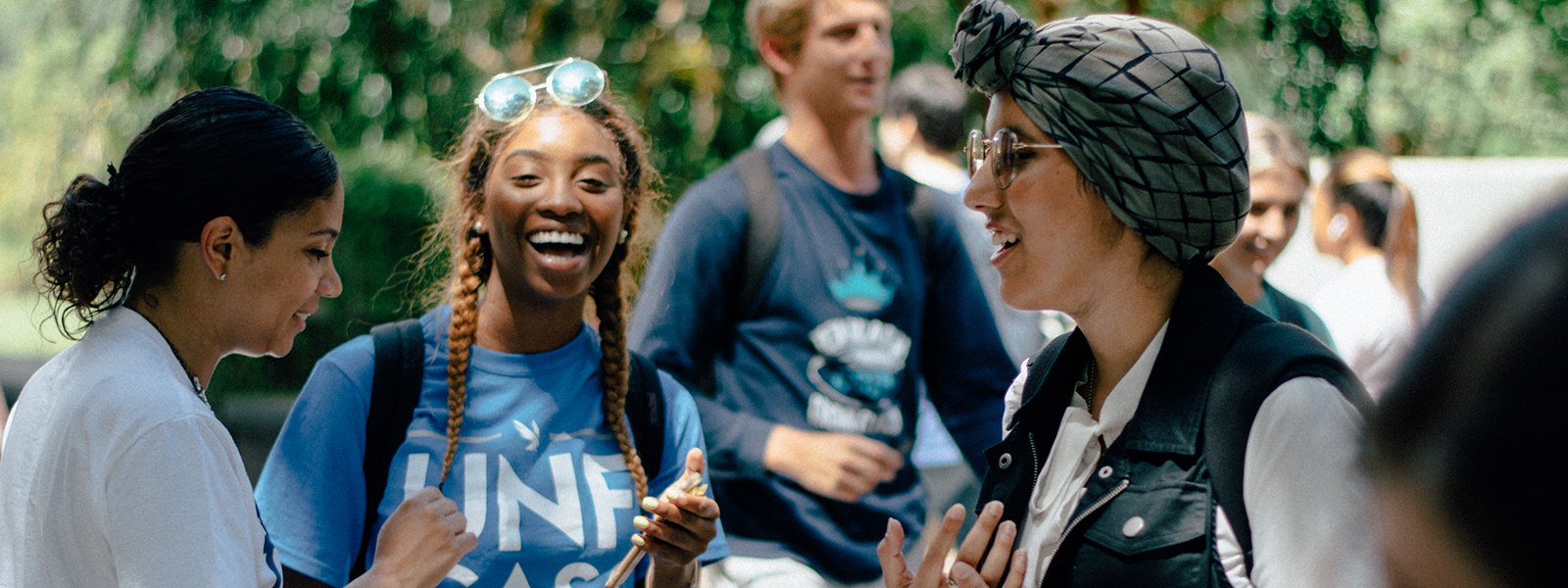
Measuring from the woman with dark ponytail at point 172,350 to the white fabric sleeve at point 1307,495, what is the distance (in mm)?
1160

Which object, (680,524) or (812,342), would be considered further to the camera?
(812,342)

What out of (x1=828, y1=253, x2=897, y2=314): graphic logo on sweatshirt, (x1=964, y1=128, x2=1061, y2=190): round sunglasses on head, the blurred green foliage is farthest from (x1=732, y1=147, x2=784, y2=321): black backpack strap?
the blurred green foliage

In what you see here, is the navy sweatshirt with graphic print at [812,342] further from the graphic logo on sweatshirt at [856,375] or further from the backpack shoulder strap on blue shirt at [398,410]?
the backpack shoulder strap on blue shirt at [398,410]

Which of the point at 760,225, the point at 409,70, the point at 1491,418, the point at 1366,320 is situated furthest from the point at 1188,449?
the point at 409,70

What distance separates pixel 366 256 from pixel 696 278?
254 inches

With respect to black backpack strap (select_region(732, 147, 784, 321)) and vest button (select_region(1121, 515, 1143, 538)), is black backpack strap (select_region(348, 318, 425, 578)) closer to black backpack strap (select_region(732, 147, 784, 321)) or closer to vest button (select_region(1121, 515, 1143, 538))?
black backpack strap (select_region(732, 147, 784, 321))

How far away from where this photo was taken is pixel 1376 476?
0.59 meters

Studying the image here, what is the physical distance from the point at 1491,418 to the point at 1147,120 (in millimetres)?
1210

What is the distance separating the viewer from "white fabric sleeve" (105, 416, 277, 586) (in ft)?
4.95

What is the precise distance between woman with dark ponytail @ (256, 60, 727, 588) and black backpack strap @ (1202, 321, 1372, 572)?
841mm

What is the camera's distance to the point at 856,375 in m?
3.17

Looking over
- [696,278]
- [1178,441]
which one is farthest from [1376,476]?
[696,278]

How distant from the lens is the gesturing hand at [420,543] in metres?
1.82

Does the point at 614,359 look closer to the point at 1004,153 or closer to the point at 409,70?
the point at 1004,153
